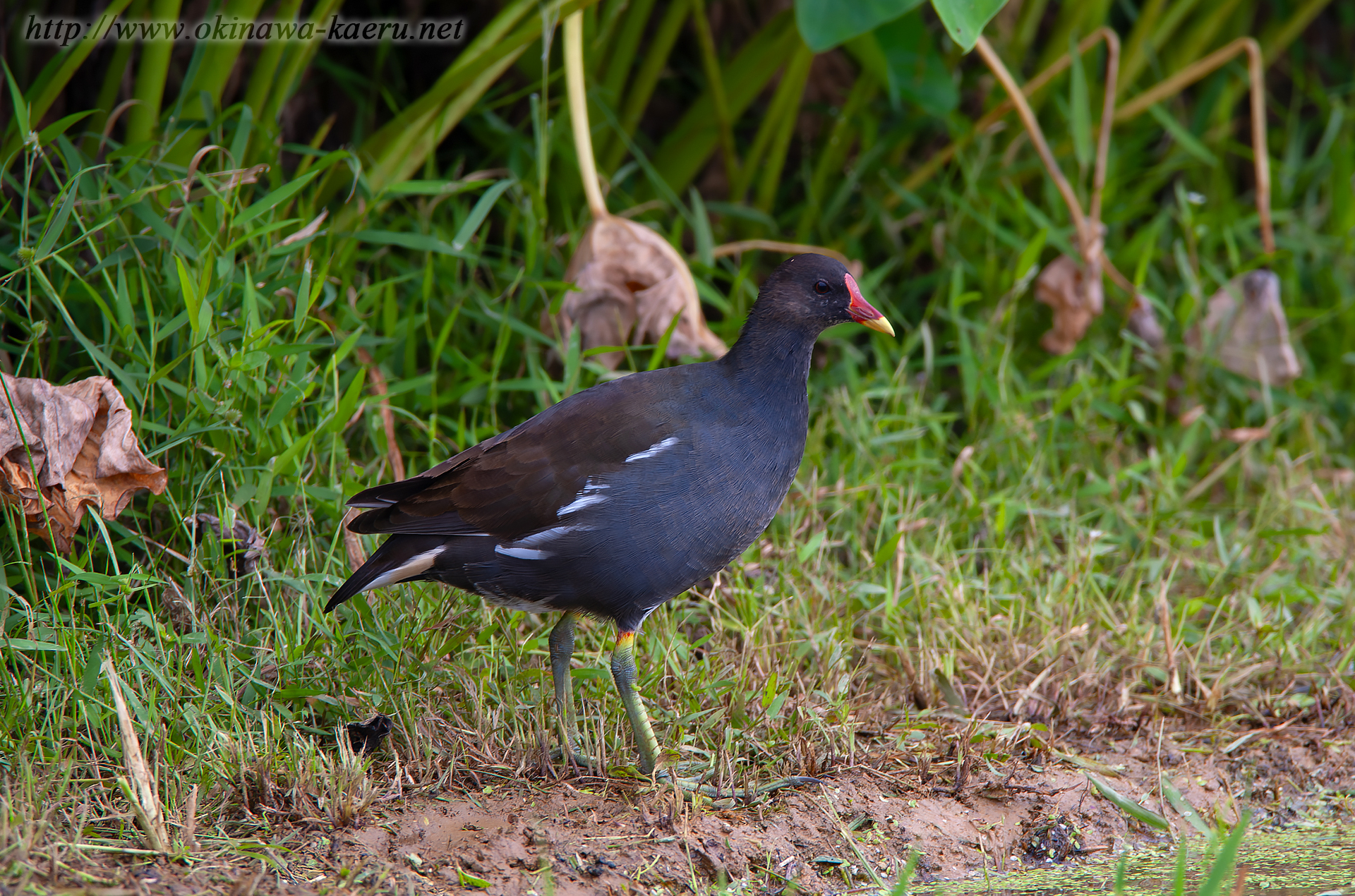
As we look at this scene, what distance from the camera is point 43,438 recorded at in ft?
Result: 9.44

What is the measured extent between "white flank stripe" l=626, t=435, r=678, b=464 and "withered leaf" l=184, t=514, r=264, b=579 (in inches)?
36.5

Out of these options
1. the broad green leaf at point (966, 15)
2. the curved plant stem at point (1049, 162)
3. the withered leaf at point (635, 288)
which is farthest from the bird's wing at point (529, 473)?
the curved plant stem at point (1049, 162)

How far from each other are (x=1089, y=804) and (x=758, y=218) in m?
2.40

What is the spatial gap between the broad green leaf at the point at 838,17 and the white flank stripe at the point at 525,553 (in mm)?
1656

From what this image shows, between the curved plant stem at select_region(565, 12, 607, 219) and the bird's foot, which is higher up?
the curved plant stem at select_region(565, 12, 607, 219)

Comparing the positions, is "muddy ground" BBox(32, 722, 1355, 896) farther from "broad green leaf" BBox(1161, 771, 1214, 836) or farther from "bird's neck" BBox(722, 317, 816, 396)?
"bird's neck" BBox(722, 317, 816, 396)

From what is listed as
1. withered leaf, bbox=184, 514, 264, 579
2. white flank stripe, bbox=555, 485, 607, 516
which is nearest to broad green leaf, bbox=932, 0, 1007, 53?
white flank stripe, bbox=555, 485, 607, 516

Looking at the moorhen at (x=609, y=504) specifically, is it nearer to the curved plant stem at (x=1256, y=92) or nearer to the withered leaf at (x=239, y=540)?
the withered leaf at (x=239, y=540)

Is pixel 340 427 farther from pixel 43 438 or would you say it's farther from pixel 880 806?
pixel 880 806

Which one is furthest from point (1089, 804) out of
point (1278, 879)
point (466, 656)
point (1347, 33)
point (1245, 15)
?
point (1347, 33)

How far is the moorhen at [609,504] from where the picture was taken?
2.85 m

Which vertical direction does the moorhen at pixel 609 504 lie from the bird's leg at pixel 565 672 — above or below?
above

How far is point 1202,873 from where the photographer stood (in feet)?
8.79

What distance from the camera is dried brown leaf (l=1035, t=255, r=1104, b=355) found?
172 inches
